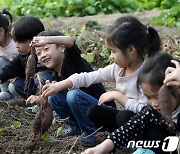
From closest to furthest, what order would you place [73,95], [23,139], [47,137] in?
[73,95]
[47,137]
[23,139]

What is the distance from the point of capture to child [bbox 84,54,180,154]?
310 centimetres

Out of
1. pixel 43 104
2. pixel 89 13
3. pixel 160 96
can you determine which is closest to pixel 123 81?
pixel 43 104

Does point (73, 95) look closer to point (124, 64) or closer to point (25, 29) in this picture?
point (124, 64)

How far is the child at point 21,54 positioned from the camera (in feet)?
14.9

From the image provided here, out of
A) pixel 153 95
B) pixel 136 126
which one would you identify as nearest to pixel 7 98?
pixel 136 126

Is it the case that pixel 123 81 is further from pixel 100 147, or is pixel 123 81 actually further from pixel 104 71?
pixel 100 147

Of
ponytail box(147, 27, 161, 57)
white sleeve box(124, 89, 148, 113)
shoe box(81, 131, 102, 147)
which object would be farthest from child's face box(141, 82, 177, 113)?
shoe box(81, 131, 102, 147)

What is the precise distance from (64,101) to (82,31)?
282 centimetres

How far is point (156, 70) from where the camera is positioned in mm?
3127

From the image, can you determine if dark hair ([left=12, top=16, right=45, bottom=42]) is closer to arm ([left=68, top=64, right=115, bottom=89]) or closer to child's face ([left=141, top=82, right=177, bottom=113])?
Answer: arm ([left=68, top=64, right=115, bottom=89])

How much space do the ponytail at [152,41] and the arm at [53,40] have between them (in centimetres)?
59

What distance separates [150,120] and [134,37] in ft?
1.99

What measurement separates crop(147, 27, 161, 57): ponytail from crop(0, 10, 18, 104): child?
1.81 meters

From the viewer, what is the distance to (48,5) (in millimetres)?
8766
